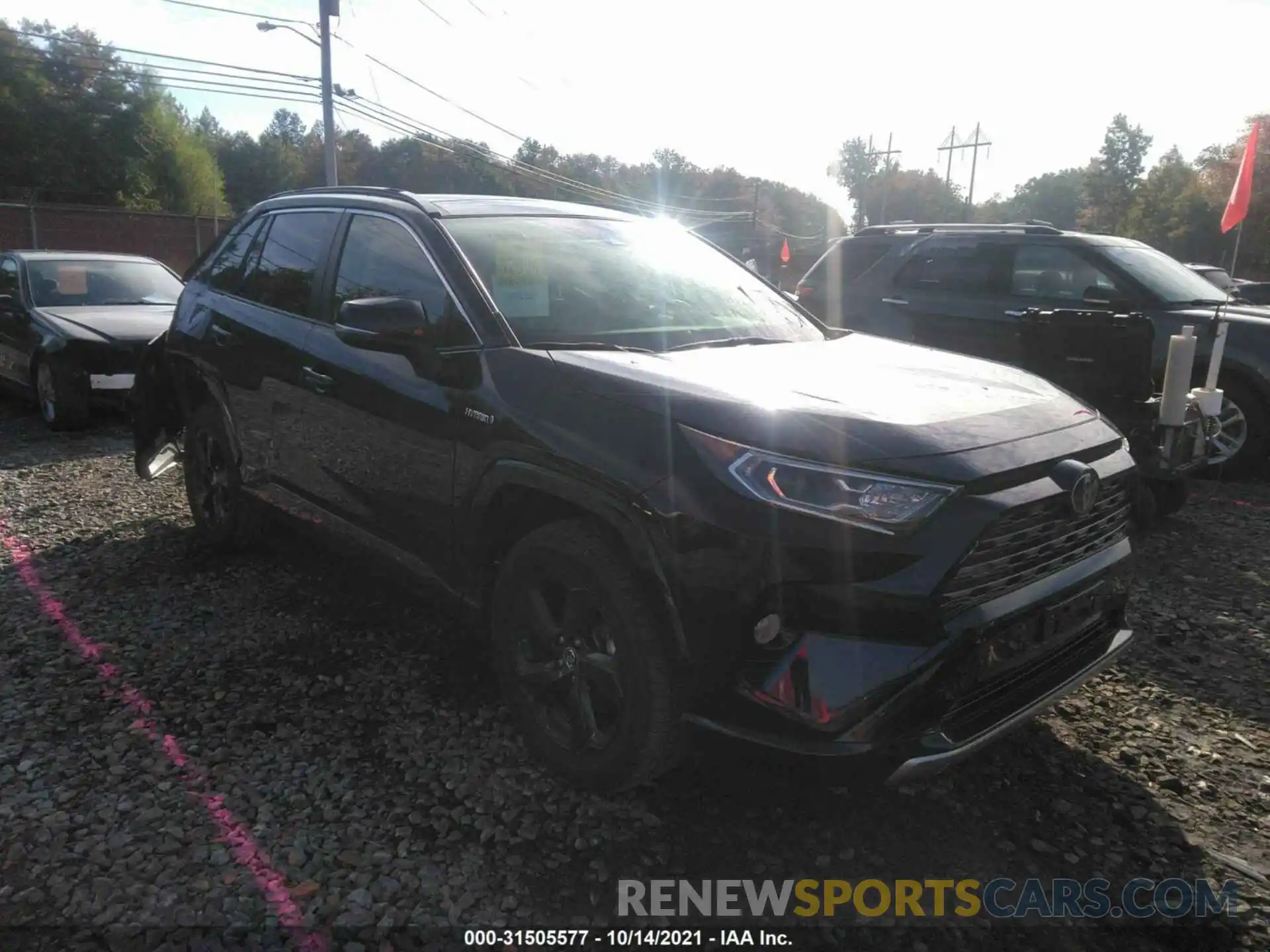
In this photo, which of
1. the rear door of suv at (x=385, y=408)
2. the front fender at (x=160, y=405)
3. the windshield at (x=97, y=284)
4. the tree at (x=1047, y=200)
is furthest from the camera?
the tree at (x=1047, y=200)

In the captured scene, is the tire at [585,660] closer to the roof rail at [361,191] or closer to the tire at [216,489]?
the roof rail at [361,191]

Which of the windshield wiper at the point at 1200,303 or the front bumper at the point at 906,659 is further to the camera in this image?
the windshield wiper at the point at 1200,303

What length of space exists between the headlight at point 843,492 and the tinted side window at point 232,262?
3.24m

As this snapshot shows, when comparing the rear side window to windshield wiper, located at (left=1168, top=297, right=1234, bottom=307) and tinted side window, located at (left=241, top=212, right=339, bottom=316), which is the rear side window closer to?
windshield wiper, located at (left=1168, top=297, right=1234, bottom=307)

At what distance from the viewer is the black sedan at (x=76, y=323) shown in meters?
7.73

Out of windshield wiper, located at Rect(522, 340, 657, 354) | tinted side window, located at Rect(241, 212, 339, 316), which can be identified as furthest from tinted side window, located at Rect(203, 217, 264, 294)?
windshield wiper, located at Rect(522, 340, 657, 354)

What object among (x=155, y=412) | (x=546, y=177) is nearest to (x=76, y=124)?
(x=546, y=177)

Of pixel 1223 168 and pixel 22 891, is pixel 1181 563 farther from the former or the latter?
pixel 1223 168

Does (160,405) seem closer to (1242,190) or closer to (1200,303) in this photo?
(1200,303)

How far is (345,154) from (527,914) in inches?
3262

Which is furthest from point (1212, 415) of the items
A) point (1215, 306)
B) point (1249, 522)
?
point (1215, 306)

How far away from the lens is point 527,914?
231 cm

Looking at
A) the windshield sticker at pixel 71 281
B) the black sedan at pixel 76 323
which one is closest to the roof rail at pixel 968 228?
the black sedan at pixel 76 323

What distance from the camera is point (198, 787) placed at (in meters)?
2.81
